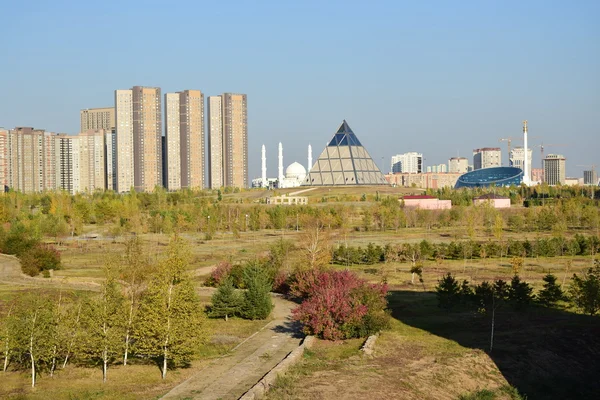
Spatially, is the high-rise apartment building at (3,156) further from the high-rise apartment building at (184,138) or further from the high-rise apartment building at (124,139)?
the high-rise apartment building at (184,138)

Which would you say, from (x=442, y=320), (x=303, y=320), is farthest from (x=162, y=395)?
(x=442, y=320)

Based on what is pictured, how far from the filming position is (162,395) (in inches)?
642

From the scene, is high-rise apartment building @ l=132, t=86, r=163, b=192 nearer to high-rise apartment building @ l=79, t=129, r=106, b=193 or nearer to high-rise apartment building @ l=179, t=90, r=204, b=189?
high-rise apartment building @ l=179, t=90, r=204, b=189

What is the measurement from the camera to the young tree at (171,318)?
18062 mm

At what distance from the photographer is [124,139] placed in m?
114

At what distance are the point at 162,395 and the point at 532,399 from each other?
363 inches

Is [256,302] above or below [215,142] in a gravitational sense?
below

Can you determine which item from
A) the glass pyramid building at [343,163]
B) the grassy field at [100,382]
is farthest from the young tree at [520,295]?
the glass pyramid building at [343,163]

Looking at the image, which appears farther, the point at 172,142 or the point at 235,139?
the point at 235,139

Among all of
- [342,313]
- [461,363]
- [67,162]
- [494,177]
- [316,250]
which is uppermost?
[67,162]

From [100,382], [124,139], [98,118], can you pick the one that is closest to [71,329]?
[100,382]

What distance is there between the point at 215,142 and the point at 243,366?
345ft

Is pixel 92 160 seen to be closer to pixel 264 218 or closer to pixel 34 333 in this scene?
pixel 264 218

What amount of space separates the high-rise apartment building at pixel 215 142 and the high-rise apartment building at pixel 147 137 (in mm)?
9350
